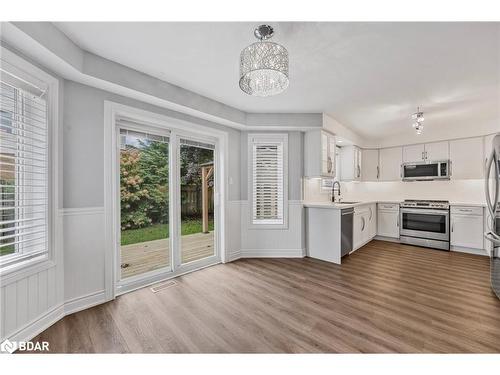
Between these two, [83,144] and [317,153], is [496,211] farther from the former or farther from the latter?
[83,144]

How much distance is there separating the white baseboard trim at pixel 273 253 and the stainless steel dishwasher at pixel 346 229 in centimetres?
67

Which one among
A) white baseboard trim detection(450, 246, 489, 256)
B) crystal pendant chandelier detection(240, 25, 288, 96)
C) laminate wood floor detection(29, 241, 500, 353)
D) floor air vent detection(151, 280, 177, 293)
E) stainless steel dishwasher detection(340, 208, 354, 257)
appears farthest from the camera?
white baseboard trim detection(450, 246, 489, 256)

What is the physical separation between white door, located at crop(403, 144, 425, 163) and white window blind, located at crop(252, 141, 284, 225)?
3.10 m

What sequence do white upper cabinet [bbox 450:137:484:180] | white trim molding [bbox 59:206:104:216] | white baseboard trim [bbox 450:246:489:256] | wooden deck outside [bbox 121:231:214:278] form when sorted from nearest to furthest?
1. white trim molding [bbox 59:206:104:216]
2. wooden deck outside [bbox 121:231:214:278]
3. white baseboard trim [bbox 450:246:489:256]
4. white upper cabinet [bbox 450:137:484:180]

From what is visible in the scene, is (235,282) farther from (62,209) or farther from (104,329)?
(62,209)

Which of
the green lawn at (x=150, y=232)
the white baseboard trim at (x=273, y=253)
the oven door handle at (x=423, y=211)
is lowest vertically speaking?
the white baseboard trim at (x=273, y=253)

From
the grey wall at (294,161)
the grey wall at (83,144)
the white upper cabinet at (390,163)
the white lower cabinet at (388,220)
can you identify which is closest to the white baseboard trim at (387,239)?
the white lower cabinet at (388,220)

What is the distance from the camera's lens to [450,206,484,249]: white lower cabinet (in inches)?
150

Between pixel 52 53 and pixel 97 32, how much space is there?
1.20 feet

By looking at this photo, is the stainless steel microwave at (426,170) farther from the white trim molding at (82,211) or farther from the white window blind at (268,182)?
the white trim molding at (82,211)

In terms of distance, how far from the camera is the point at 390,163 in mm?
5039

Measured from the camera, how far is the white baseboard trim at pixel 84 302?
2.04m

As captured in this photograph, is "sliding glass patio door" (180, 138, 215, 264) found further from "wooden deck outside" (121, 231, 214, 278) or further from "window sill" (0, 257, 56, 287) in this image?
"window sill" (0, 257, 56, 287)

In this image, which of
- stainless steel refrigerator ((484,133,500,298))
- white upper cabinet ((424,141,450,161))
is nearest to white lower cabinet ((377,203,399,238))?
white upper cabinet ((424,141,450,161))
